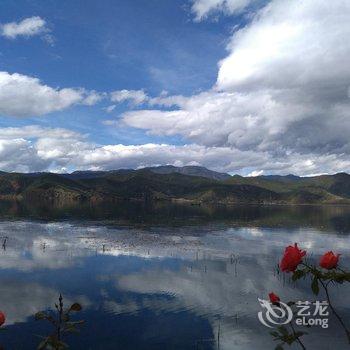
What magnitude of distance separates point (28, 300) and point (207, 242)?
6064cm

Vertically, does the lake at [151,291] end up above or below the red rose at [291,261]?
below

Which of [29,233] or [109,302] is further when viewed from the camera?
[29,233]

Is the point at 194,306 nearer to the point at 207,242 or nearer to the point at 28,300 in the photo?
the point at 28,300

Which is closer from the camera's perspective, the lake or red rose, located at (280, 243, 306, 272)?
red rose, located at (280, 243, 306, 272)

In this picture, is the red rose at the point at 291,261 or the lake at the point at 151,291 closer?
the red rose at the point at 291,261

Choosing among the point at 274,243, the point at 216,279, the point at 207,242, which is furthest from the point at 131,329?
the point at 274,243

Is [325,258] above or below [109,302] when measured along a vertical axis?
above

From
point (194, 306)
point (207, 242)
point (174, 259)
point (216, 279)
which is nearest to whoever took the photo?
point (194, 306)

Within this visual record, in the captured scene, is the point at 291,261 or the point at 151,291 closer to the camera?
the point at 291,261

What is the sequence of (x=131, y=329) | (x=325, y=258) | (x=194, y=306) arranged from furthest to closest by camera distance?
(x=194, y=306) → (x=131, y=329) → (x=325, y=258)

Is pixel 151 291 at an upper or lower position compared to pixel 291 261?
lower

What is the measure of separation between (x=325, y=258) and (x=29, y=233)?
115 m

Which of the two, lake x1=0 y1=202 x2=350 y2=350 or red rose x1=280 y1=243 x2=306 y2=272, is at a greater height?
red rose x1=280 y1=243 x2=306 y2=272

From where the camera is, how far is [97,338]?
125 ft
